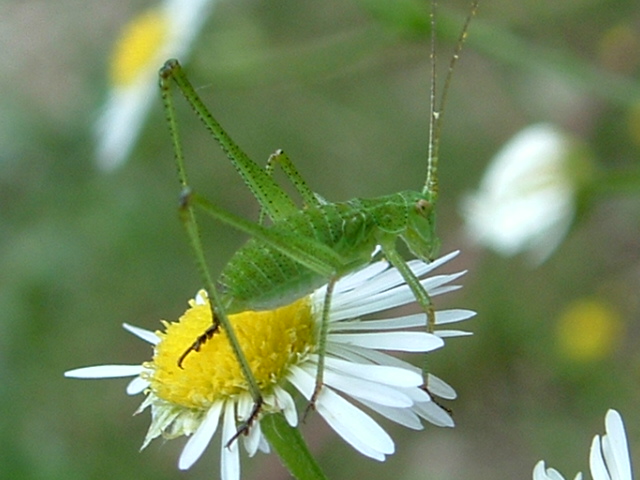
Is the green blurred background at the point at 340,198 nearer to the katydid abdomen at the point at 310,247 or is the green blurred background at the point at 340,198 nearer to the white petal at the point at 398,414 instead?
the katydid abdomen at the point at 310,247

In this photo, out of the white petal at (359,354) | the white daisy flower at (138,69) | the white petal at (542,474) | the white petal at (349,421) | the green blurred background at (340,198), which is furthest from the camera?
the white daisy flower at (138,69)

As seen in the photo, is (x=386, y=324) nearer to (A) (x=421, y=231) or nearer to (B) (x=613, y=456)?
(A) (x=421, y=231)

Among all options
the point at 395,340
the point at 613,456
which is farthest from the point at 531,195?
the point at 613,456

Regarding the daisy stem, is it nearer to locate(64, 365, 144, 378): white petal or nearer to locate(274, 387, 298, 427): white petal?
locate(274, 387, 298, 427): white petal

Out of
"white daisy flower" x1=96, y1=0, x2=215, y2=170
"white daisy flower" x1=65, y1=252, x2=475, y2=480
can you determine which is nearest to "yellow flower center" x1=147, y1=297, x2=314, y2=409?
"white daisy flower" x1=65, y1=252, x2=475, y2=480

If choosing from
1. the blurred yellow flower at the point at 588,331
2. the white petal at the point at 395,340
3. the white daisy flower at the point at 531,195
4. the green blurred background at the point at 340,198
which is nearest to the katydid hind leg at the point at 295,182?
the white petal at the point at 395,340

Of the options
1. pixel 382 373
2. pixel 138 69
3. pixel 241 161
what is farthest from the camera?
pixel 138 69
